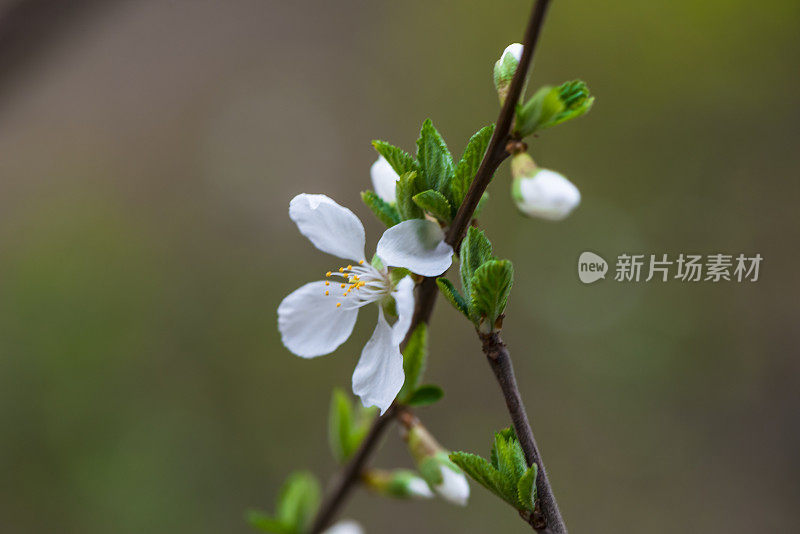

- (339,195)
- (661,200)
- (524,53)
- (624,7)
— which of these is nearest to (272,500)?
(339,195)

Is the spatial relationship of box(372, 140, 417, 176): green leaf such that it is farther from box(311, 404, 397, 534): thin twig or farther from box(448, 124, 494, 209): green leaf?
box(311, 404, 397, 534): thin twig

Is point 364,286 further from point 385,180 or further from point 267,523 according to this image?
point 267,523

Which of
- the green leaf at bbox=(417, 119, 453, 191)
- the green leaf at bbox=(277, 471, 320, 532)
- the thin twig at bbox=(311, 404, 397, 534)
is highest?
the green leaf at bbox=(417, 119, 453, 191)

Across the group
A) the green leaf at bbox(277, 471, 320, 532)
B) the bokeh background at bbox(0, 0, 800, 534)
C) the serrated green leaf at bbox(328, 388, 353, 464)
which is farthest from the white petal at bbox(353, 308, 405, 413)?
the bokeh background at bbox(0, 0, 800, 534)

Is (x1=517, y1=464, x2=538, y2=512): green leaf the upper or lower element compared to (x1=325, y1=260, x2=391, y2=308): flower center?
lower

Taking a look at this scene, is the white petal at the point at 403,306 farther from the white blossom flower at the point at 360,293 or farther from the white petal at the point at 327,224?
the white petal at the point at 327,224

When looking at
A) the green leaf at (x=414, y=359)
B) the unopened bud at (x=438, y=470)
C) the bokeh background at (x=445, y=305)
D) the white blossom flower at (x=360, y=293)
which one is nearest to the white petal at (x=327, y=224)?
the white blossom flower at (x=360, y=293)
